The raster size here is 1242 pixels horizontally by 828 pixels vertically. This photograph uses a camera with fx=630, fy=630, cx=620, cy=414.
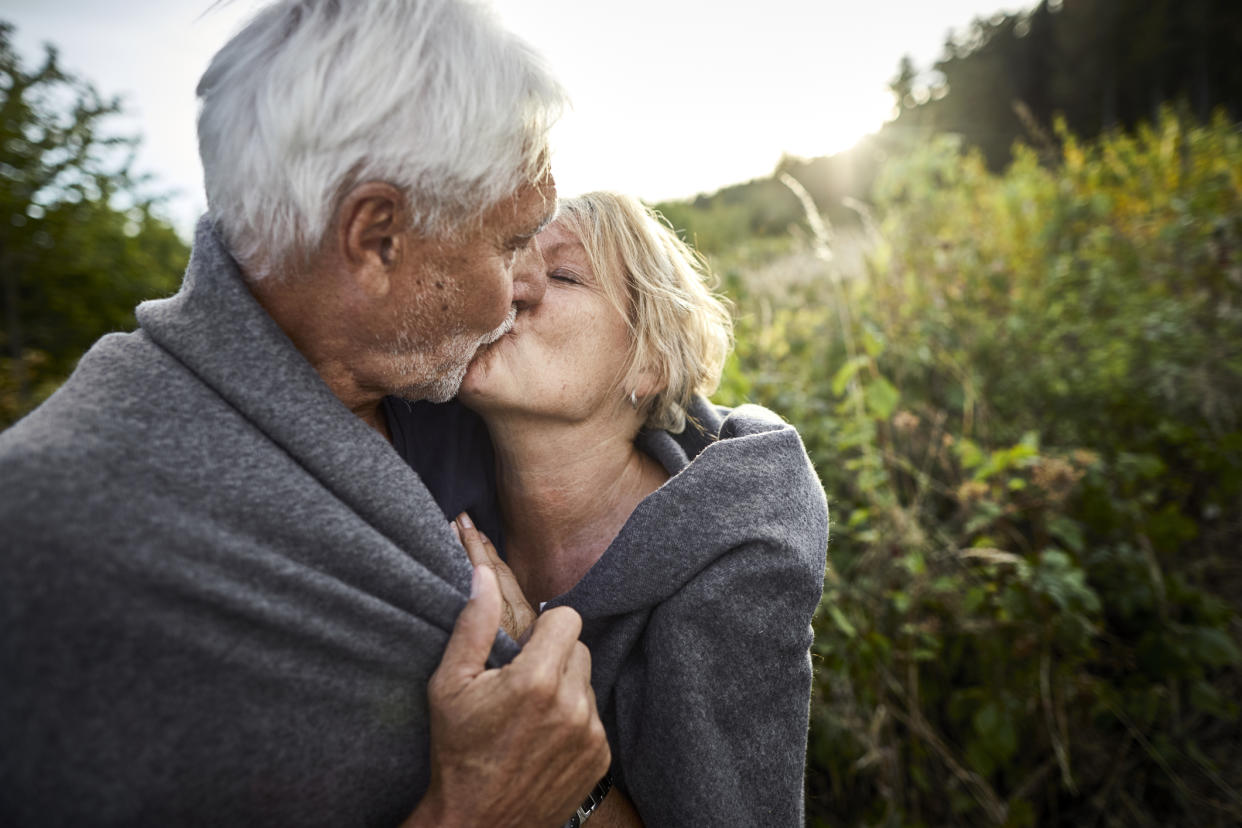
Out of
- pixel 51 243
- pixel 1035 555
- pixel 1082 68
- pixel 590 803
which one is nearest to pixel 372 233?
pixel 590 803

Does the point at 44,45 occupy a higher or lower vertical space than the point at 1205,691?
higher

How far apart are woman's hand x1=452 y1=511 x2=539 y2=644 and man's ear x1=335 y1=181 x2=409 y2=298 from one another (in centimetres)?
69

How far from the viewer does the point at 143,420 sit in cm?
96

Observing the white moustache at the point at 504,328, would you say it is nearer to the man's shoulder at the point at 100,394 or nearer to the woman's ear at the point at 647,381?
the woman's ear at the point at 647,381

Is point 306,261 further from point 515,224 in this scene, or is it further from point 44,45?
point 44,45

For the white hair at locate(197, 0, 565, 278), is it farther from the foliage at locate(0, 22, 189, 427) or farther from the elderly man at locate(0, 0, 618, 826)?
the foliage at locate(0, 22, 189, 427)

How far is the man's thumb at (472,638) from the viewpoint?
1.10m

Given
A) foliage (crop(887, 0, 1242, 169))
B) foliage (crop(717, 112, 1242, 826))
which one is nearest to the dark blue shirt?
foliage (crop(717, 112, 1242, 826))

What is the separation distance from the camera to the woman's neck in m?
1.70

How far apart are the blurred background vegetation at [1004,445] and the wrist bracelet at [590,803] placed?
925 mm

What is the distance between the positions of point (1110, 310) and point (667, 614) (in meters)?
4.18

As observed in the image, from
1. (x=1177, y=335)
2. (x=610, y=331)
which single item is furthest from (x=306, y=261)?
(x=1177, y=335)

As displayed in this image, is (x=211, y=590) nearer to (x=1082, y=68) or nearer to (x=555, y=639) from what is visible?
(x=555, y=639)

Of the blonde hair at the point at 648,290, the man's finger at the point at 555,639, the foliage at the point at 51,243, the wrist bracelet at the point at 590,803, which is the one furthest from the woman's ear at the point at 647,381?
the foliage at the point at 51,243
